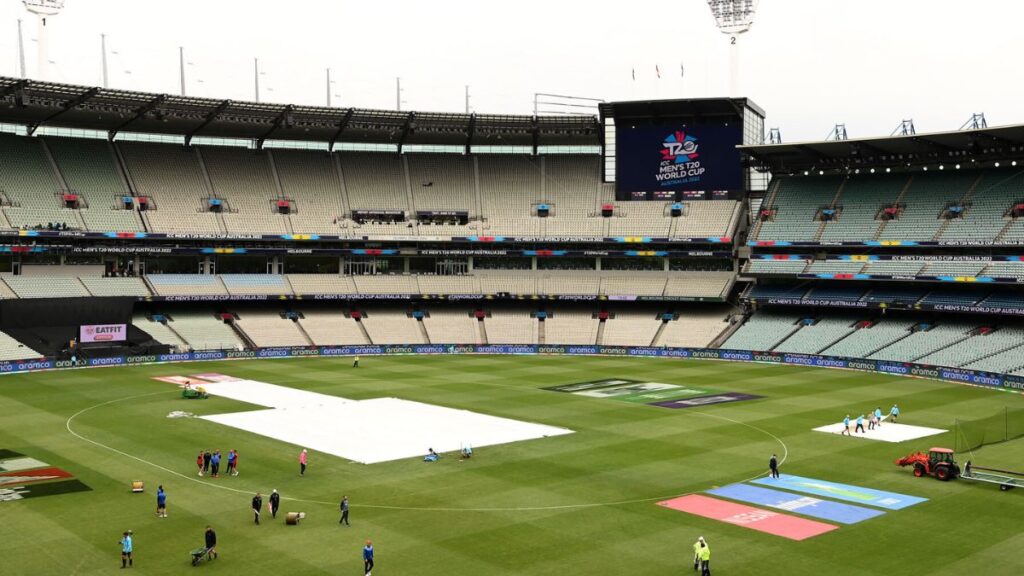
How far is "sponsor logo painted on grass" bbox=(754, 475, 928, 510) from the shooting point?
106 feet

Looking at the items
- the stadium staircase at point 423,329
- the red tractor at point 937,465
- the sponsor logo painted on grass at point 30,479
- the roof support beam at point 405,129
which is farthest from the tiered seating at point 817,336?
the sponsor logo painted on grass at point 30,479

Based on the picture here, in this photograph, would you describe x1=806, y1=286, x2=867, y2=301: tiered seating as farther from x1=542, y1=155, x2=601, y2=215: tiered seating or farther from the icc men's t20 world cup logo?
x1=542, y1=155, x2=601, y2=215: tiered seating

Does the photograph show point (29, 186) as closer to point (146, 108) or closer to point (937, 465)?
point (146, 108)

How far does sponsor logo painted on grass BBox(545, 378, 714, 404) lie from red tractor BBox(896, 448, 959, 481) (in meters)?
21.0

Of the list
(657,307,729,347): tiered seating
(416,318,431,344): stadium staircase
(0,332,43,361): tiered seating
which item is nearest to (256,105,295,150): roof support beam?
(416,318,431,344): stadium staircase

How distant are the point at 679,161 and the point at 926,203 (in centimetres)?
2463

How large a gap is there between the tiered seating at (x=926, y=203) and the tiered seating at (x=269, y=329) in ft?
184

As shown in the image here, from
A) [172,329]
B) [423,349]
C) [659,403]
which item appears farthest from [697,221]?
[172,329]

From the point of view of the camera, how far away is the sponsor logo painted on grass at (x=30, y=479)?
33281 millimetres

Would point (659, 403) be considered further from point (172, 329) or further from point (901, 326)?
point (172, 329)

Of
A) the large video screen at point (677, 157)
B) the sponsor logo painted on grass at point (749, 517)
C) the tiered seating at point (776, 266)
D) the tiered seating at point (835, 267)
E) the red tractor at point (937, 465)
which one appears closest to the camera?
the sponsor logo painted on grass at point (749, 517)

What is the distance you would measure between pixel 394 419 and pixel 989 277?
5258cm

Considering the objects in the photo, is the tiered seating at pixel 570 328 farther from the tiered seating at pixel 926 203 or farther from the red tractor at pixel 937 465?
the red tractor at pixel 937 465

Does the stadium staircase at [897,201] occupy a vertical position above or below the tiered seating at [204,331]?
above
